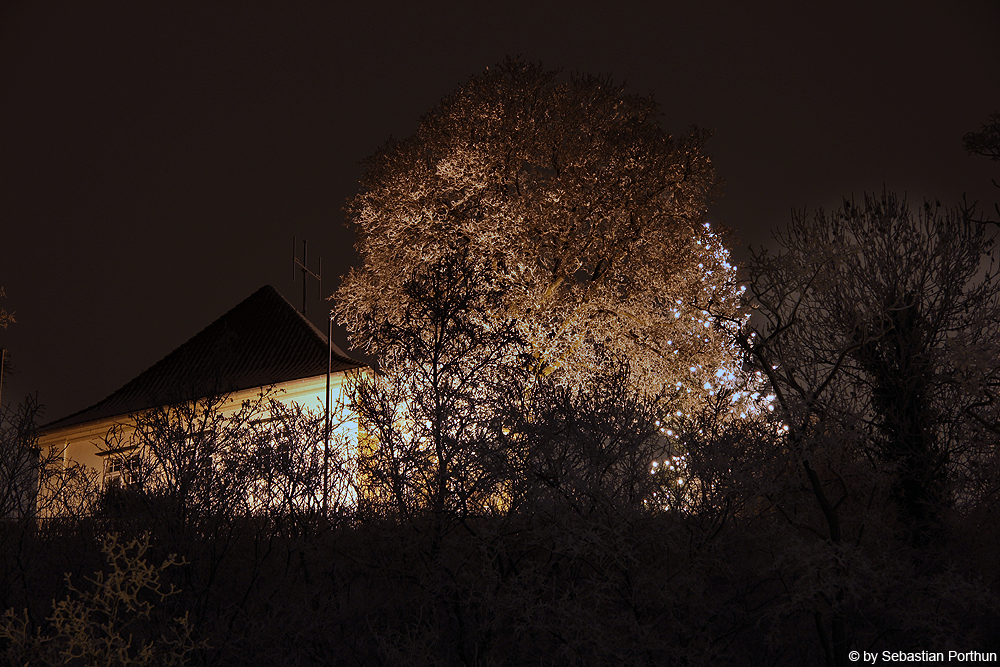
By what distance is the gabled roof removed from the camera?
24.6 meters

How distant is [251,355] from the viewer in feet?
86.3

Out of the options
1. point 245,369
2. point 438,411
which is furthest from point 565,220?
point 245,369

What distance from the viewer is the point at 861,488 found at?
11172mm

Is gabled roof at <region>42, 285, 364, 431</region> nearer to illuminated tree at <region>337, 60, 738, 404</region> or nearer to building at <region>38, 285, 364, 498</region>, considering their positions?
building at <region>38, 285, 364, 498</region>

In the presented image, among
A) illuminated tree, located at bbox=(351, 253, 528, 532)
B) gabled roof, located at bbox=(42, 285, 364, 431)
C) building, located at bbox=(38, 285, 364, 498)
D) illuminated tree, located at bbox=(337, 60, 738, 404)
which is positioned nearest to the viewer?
illuminated tree, located at bbox=(351, 253, 528, 532)

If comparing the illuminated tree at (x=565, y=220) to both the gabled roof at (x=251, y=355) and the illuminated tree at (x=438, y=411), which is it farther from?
the gabled roof at (x=251, y=355)

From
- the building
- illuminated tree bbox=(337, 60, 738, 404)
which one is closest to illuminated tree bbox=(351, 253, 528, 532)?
illuminated tree bbox=(337, 60, 738, 404)

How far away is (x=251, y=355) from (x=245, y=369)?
0.87 m

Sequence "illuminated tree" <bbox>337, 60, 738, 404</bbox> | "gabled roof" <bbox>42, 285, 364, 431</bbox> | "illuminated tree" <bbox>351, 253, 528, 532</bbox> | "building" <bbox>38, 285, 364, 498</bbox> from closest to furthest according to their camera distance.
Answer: "illuminated tree" <bbox>351, 253, 528, 532</bbox>
"illuminated tree" <bbox>337, 60, 738, 404</bbox>
"building" <bbox>38, 285, 364, 498</bbox>
"gabled roof" <bbox>42, 285, 364, 431</bbox>

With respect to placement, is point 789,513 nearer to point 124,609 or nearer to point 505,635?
point 505,635

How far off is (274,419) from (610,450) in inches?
183

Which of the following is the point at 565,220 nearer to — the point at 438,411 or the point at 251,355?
the point at 438,411

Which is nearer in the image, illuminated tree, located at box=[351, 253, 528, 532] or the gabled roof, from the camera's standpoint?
illuminated tree, located at box=[351, 253, 528, 532]

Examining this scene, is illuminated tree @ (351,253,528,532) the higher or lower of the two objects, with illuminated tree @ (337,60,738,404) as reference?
lower
